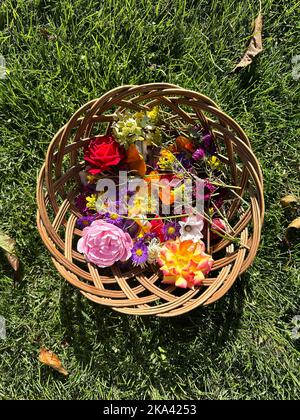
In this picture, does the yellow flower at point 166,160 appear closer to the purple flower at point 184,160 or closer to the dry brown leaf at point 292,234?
the purple flower at point 184,160

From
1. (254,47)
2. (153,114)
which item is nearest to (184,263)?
(153,114)

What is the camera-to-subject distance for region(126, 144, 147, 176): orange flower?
1.38 m

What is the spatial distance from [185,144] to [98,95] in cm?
40

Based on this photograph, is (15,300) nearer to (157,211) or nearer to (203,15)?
(157,211)

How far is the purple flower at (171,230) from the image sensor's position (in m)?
1.39

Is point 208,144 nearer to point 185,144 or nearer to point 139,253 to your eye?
point 185,144

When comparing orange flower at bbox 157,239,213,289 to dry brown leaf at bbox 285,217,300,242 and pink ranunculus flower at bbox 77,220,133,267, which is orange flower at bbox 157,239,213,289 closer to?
pink ranunculus flower at bbox 77,220,133,267

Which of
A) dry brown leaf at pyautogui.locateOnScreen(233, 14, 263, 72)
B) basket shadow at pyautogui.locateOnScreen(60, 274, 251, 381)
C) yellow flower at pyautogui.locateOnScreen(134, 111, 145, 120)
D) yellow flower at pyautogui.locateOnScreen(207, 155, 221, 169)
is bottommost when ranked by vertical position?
basket shadow at pyautogui.locateOnScreen(60, 274, 251, 381)

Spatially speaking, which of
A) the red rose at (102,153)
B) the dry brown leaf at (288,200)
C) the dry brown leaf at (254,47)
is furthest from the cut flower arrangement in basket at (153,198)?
the dry brown leaf at (254,47)

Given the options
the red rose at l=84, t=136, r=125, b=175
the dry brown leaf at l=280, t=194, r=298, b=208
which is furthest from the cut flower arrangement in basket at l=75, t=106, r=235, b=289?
the dry brown leaf at l=280, t=194, r=298, b=208

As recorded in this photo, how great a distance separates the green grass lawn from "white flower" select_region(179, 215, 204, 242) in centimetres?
29

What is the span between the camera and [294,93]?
159 cm

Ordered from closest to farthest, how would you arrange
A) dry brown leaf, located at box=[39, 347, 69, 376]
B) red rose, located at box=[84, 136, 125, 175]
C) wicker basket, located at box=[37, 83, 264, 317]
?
1. wicker basket, located at box=[37, 83, 264, 317]
2. red rose, located at box=[84, 136, 125, 175]
3. dry brown leaf, located at box=[39, 347, 69, 376]

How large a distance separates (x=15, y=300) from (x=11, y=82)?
0.74 m
